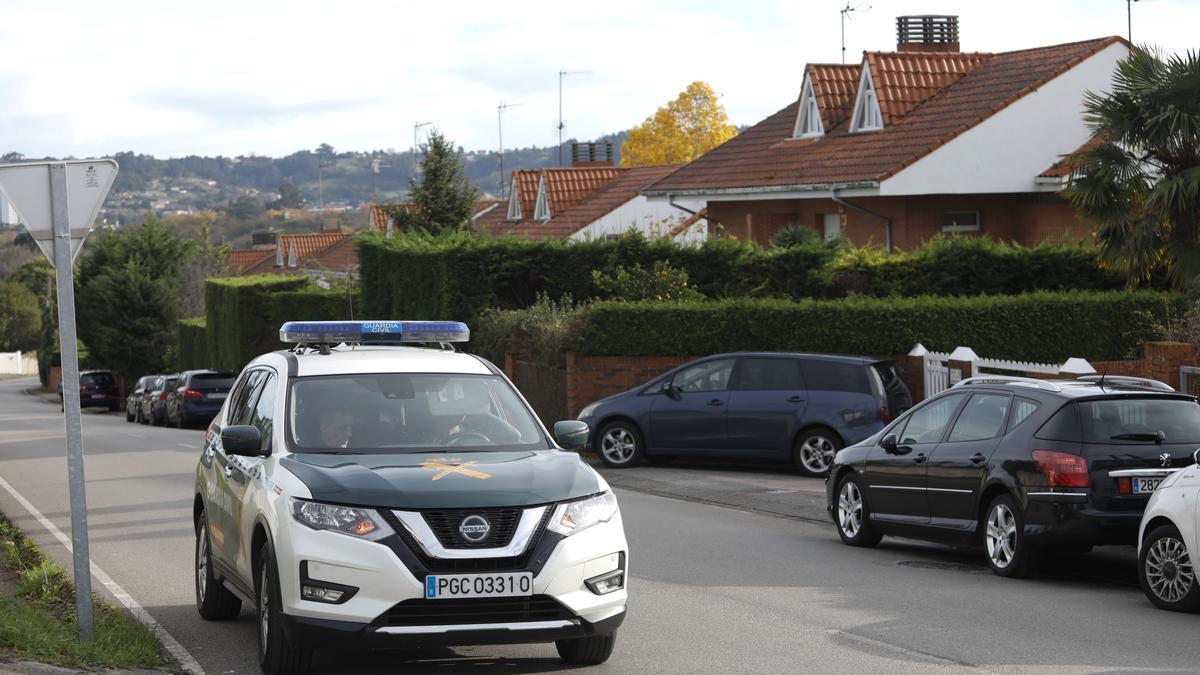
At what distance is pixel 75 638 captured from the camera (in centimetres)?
872

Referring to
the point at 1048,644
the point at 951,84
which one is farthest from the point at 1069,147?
the point at 1048,644

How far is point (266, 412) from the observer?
8.98 metres

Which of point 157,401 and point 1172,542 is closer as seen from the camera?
point 1172,542

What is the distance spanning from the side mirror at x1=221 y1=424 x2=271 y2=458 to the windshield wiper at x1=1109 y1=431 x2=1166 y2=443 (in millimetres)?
6370

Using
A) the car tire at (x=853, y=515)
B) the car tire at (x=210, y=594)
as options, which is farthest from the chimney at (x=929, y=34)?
the car tire at (x=210, y=594)

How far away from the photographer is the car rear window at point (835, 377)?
20141mm

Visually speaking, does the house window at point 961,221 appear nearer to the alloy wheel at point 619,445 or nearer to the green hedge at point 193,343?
the alloy wheel at point 619,445

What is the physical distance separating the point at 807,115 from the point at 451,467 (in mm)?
29782

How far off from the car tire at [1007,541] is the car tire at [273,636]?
5.94 metres

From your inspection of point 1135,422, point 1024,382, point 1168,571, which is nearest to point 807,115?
point 1024,382

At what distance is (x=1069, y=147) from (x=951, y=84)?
3757mm

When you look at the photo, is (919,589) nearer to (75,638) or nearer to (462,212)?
(75,638)

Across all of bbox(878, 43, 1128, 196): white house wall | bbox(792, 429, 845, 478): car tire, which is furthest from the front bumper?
bbox(878, 43, 1128, 196): white house wall

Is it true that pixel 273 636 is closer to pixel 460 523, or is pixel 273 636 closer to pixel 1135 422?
pixel 460 523
